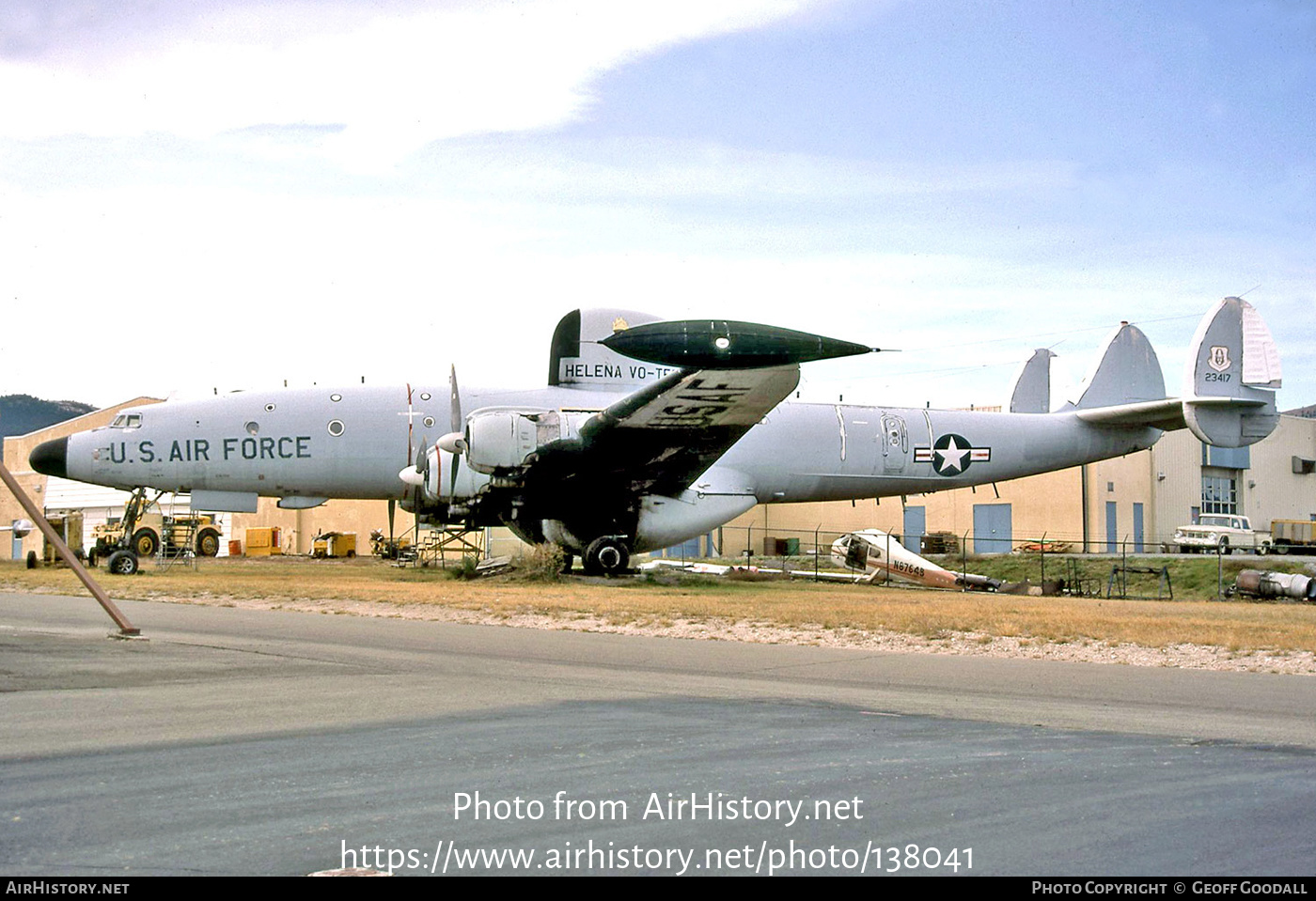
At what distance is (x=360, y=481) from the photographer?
86.2 ft

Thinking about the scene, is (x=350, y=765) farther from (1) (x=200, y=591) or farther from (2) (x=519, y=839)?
(1) (x=200, y=591)

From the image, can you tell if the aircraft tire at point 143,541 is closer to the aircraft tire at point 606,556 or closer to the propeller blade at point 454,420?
the propeller blade at point 454,420

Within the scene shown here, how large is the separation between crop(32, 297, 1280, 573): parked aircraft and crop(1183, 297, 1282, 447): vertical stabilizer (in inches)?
1.8

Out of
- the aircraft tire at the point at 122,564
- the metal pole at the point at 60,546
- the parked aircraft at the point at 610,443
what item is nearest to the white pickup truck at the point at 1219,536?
the parked aircraft at the point at 610,443

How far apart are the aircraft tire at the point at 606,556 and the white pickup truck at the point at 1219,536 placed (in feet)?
112

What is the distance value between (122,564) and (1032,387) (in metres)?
24.3

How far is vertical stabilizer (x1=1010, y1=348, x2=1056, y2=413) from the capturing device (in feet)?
111

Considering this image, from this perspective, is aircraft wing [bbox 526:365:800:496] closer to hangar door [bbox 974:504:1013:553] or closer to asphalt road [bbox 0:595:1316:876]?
asphalt road [bbox 0:595:1316:876]

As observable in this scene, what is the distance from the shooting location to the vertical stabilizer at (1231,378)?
28.2m

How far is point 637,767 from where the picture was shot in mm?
6004

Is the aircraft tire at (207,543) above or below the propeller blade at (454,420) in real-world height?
below

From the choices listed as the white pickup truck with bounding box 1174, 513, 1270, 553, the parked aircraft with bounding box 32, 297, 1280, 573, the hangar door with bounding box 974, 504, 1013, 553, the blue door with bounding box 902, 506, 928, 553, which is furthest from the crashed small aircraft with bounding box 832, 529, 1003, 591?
the white pickup truck with bounding box 1174, 513, 1270, 553

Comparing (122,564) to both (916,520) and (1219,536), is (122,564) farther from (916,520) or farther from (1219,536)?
(1219,536)

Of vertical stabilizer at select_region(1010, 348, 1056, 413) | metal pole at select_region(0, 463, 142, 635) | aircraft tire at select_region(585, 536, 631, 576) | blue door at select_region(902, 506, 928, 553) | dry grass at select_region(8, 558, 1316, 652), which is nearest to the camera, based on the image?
metal pole at select_region(0, 463, 142, 635)
